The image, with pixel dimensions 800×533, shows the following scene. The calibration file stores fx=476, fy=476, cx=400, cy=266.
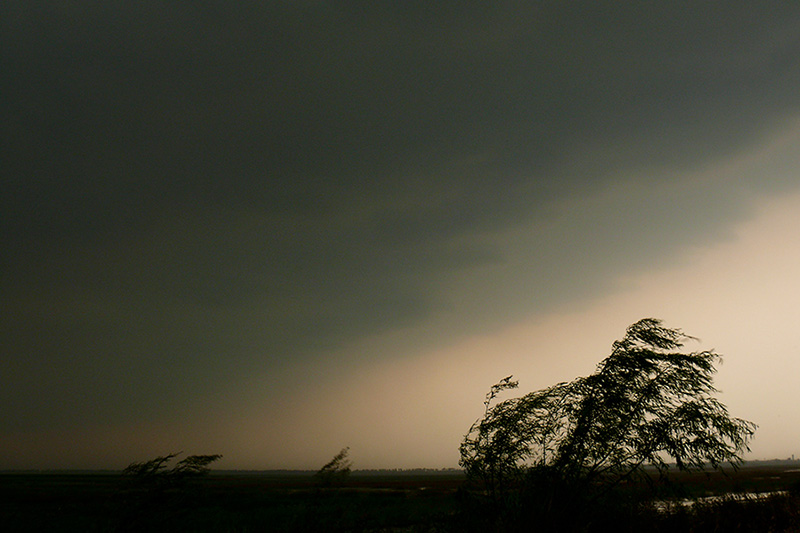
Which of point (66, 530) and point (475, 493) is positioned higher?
point (475, 493)

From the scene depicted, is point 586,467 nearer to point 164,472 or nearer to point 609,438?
point 609,438

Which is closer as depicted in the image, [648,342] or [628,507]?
[648,342]

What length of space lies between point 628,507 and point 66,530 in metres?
40.7

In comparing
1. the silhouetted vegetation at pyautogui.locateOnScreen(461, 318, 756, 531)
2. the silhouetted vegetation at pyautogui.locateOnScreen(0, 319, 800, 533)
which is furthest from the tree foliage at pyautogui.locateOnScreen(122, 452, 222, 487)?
the silhouetted vegetation at pyautogui.locateOnScreen(461, 318, 756, 531)

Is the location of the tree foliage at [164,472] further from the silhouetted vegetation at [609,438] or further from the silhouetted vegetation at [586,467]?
the silhouetted vegetation at [609,438]

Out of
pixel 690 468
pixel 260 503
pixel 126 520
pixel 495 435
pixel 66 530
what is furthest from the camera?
pixel 260 503

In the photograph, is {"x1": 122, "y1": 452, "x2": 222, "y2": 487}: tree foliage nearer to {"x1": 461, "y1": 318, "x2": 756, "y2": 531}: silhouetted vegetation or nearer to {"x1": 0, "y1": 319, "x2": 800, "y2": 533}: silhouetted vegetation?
{"x1": 0, "y1": 319, "x2": 800, "y2": 533}: silhouetted vegetation

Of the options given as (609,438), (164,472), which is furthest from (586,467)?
(164,472)

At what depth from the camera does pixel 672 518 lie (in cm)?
1989

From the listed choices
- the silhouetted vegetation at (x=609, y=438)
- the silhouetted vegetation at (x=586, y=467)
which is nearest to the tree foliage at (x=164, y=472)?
the silhouetted vegetation at (x=586, y=467)

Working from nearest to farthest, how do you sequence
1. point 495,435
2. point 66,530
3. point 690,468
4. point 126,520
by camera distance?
1. point 690,468
2. point 126,520
3. point 495,435
4. point 66,530

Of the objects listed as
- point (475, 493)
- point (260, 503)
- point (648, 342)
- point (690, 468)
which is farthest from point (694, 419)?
point (260, 503)

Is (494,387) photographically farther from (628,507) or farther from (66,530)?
(66,530)

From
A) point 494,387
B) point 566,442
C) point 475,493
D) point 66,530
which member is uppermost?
point 494,387
